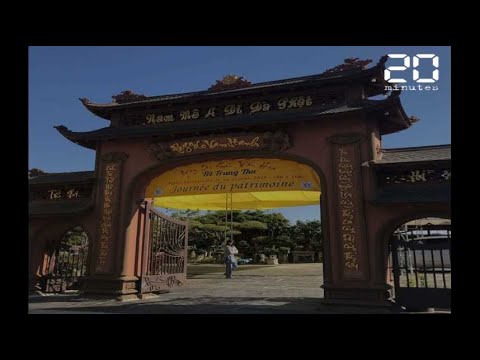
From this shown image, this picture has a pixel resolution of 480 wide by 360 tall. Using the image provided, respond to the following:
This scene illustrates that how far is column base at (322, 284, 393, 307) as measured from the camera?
8.25 m

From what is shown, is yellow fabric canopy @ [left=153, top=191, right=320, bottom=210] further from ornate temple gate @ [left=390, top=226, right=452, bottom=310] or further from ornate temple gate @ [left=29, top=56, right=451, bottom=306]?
ornate temple gate @ [left=390, top=226, right=452, bottom=310]

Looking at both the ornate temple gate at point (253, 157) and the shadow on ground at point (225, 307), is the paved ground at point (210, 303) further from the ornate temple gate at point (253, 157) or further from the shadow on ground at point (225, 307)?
the ornate temple gate at point (253, 157)

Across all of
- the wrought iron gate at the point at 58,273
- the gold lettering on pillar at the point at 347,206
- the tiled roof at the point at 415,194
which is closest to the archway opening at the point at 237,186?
the gold lettering on pillar at the point at 347,206

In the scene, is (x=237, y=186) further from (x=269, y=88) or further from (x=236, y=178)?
(x=269, y=88)

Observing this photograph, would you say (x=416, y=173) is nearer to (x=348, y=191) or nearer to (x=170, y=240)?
(x=348, y=191)

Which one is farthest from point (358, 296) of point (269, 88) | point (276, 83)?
point (276, 83)

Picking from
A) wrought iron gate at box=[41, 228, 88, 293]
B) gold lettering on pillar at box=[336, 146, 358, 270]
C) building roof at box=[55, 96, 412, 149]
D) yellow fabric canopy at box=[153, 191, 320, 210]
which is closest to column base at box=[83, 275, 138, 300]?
wrought iron gate at box=[41, 228, 88, 293]

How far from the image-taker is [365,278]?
27.7ft

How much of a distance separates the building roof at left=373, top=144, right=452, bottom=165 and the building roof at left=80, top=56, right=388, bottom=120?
63.3 inches

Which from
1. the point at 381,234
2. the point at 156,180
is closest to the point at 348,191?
the point at 381,234

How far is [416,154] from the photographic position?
9320 millimetres

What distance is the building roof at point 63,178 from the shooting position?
11.4 m

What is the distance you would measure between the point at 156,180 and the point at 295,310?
561 centimetres

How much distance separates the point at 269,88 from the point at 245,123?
117cm
